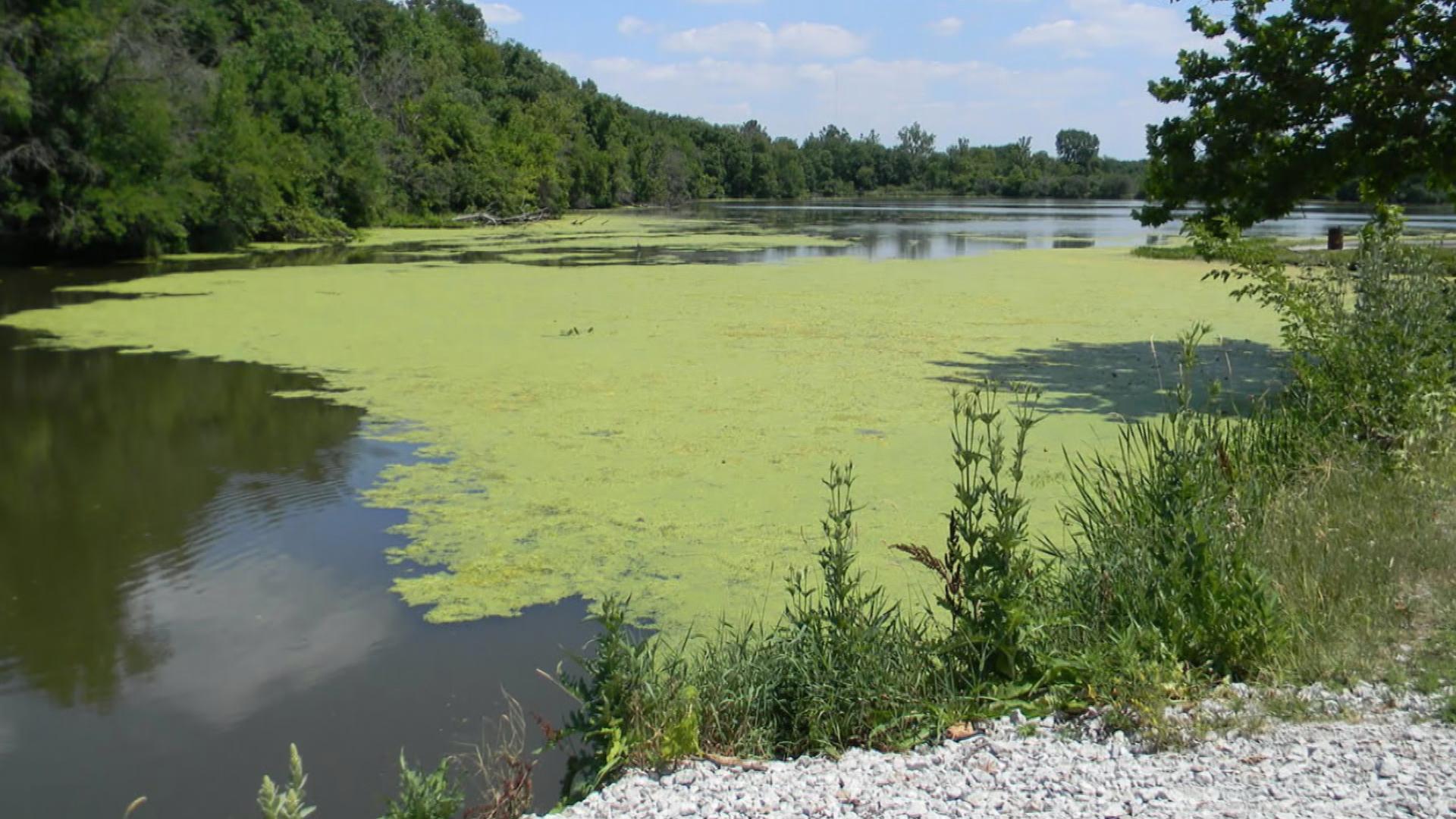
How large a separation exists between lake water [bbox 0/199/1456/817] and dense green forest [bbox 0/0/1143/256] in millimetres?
9925

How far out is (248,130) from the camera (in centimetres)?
1934

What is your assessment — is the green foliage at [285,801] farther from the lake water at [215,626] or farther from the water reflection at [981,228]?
the water reflection at [981,228]

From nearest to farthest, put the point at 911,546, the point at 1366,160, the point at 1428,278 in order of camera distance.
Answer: the point at 911,546 → the point at 1428,278 → the point at 1366,160

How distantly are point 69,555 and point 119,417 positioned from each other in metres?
2.68

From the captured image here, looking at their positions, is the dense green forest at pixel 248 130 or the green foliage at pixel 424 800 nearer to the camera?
the green foliage at pixel 424 800

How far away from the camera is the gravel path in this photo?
2.02 metres

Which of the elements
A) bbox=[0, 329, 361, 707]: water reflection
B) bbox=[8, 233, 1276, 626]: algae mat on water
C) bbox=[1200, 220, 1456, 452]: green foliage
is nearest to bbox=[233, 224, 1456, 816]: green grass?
bbox=[1200, 220, 1456, 452]: green foliage

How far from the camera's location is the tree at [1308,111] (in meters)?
7.09

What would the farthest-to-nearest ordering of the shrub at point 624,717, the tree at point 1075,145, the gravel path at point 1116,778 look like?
the tree at point 1075,145
the shrub at point 624,717
the gravel path at point 1116,778

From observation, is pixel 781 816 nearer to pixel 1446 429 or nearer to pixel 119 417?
pixel 1446 429

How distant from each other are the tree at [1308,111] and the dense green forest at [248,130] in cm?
449

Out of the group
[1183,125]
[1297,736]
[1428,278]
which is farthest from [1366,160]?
[1297,736]

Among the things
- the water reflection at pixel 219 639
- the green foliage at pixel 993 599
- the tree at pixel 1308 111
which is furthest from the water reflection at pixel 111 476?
the tree at pixel 1308 111

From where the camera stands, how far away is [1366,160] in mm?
7504
